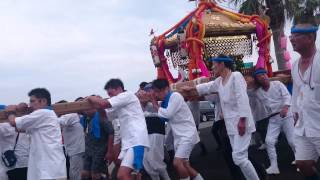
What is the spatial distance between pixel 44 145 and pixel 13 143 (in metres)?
1.05

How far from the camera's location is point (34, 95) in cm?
496

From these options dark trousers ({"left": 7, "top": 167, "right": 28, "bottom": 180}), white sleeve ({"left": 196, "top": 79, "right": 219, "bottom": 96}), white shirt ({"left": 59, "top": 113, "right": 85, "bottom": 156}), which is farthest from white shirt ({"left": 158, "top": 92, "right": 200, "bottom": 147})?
dark trousers ({"left": 7, "top": 167, "right": 28, "bottom": 180})

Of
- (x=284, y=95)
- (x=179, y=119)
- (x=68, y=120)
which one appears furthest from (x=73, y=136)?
(x=284, y=95)

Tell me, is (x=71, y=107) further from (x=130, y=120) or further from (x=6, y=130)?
(x=6, y=130)

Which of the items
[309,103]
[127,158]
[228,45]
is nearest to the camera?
[309,103]

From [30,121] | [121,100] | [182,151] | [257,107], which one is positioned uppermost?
[121,100]

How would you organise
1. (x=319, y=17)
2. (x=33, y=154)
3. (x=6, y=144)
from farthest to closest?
(x=319, y=17) → (x=6, y=144) → (x=33, y=154)

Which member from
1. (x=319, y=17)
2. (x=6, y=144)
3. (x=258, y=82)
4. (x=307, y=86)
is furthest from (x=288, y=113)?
(x=319, y=17)

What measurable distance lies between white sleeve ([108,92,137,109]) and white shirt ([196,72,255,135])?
1149 millimetres

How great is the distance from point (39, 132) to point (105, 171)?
2259 millimetres

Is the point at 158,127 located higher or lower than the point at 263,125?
higher

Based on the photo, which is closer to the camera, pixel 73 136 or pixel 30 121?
pixel 30 121

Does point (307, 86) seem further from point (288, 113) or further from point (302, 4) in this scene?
point (302, 4)

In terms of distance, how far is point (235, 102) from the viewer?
5.44m
